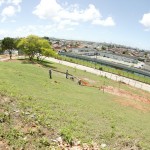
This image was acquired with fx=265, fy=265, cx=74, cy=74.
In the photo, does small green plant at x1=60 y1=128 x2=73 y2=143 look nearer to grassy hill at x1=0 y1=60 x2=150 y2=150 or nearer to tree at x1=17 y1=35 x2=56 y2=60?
grassy hill at x1=0 y1=60 x2=150 y2=150

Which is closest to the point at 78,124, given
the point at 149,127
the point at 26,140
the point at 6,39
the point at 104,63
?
the point at 26,140

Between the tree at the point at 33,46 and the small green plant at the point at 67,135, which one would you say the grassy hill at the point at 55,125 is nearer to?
the small green plant at the point at 67,135

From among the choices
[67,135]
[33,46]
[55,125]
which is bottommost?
[67,135]

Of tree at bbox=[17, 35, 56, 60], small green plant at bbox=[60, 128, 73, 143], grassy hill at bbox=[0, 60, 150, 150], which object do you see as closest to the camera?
grassy hill at bbox=[0, 60, 150, 150]

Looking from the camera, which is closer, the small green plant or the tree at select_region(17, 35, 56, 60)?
the small green plant

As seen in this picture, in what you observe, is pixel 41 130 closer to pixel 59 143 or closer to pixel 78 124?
pixel 59 143

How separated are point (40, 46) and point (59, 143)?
62.2 meters

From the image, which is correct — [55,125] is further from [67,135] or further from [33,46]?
[33,46]

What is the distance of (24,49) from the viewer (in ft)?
246

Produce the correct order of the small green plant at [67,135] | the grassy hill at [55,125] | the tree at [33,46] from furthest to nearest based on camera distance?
the tree at [33,46] → the small green plant at [67,135] → the grassy hill at [55,125]

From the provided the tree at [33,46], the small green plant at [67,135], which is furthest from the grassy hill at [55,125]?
the tree at [33,46]

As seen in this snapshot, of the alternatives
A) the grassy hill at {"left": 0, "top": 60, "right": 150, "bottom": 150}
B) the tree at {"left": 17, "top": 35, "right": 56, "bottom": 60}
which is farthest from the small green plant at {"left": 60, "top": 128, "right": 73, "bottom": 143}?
the tree at {"left": 17, "top": 35, "right": 56, "bottom": 60}

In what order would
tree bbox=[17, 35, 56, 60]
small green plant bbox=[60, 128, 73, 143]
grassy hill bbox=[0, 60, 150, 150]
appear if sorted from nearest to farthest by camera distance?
grassy hill bbox=[0, 60, 150, 150] < small green plant bbox=[60, 128, 73, 143] < tree bbox=[17, 35, 56, 60]

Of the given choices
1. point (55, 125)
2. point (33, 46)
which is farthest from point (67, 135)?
point (33, 46)
